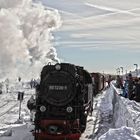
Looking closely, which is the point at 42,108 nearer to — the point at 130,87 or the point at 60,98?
the point at 60,98

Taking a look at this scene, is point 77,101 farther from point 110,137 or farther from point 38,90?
point 110,137

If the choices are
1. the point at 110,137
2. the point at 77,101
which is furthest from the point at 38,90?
the point at 110,137

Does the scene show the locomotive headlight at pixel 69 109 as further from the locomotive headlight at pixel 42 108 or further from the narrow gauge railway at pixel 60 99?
the locomotive headlight at pixel 42 108

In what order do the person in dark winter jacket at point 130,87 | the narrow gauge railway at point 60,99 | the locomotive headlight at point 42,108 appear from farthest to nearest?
the person in dark winter jacket at point 130,87 < the locomotive headlight at point 42,108 < the narrow gauge railway at point 60,99

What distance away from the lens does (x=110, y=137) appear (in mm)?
11203

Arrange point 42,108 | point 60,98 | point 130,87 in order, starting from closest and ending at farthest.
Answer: point 42,108, point 60,98, point 130,87

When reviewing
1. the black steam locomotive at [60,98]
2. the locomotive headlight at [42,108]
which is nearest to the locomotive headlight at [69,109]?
the black steam locomotive at [60,98]

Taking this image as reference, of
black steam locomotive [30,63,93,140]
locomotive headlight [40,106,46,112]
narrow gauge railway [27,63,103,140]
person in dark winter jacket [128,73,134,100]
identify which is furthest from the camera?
person in dark winter jacket [128,73,134,100]

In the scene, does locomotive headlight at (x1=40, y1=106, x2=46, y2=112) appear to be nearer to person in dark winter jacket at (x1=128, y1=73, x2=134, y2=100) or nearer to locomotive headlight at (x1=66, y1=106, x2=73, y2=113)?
locomotive headlight at (x1=66, y1=106, x2=73, y2=113)

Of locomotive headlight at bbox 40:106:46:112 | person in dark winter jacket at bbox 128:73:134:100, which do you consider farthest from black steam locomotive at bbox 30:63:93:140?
person in dark winter jacket at bbox 128:73:134:100

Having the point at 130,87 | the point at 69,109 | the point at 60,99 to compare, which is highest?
the point at 130,87

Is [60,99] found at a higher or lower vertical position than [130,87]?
lower

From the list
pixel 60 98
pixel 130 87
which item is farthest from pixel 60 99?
pixel 130 87

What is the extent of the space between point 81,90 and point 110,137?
246 inches
